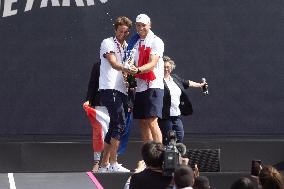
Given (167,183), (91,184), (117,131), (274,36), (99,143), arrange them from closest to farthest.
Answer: (167,183)
(91,184)
(117,131)
(99,143)
(274,36)

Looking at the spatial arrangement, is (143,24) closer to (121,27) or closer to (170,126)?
(121,27)

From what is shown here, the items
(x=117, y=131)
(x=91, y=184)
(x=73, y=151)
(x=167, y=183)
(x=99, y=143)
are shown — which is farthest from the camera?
(x=73, y=151)

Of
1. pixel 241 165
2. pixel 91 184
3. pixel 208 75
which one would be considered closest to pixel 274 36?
pixel 208 75

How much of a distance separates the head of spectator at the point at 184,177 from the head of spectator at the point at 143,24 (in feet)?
9.49

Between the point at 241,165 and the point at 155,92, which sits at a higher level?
the point at 155,92

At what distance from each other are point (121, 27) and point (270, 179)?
3010mm

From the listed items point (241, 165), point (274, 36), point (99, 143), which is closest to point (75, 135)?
point (99, 143)

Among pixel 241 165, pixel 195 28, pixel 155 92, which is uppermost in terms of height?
pixel 195 28

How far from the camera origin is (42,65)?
11.3m

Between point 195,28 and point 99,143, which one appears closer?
point 99,143

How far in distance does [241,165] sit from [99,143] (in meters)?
1.87

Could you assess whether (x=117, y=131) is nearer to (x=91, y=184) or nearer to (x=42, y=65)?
(x=91, y=184)

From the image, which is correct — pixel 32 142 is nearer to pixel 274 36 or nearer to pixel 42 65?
Result: pixel 42 65

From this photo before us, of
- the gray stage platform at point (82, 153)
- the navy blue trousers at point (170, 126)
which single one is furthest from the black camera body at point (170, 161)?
the gray stage platform at point (82, 153)
